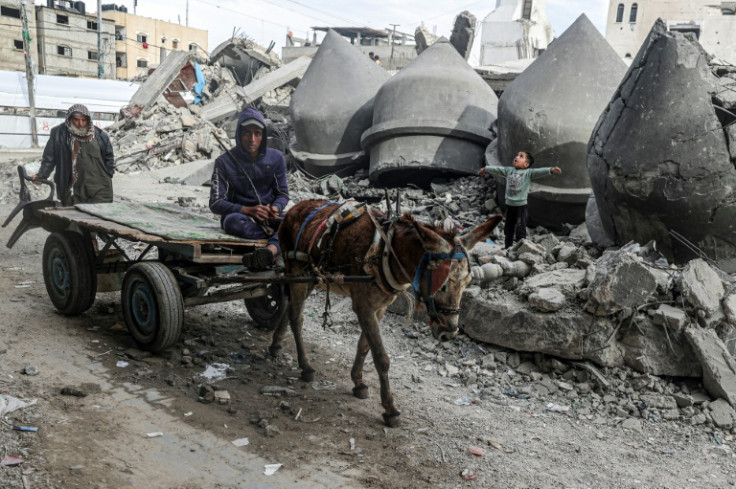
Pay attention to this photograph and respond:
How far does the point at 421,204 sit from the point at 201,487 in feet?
21.9

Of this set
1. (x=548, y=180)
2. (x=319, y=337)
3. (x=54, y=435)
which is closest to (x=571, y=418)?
(x=319, y=337)

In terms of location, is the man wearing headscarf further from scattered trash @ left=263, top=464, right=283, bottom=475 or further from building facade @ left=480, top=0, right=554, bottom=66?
building facade @ left=480, top=0, right=554, bottom=66

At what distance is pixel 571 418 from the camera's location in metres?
4.44

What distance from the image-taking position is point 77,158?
6211mm

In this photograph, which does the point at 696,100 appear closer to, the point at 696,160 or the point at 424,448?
the point at 696,160

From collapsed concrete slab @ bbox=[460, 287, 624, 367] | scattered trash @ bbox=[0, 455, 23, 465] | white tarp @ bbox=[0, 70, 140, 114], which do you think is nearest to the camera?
scattered trash @ bbox=[0, 455, 23, 465]

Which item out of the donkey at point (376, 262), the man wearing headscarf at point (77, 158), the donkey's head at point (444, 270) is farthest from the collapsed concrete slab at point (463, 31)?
the donkey's head at point (444, 270)

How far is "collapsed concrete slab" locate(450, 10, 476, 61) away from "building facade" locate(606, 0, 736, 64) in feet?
66.4

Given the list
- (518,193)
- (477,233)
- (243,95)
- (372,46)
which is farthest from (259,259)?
(372,46)

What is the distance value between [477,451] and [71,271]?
3.50 meters

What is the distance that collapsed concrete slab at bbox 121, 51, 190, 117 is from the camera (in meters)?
20.4

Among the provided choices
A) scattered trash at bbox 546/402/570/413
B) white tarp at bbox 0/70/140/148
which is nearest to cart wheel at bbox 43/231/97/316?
scattered trash at bbox 546/402/570/413

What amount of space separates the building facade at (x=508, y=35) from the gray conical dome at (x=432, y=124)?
15.2 metres

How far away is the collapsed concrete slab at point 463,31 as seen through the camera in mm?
16141
